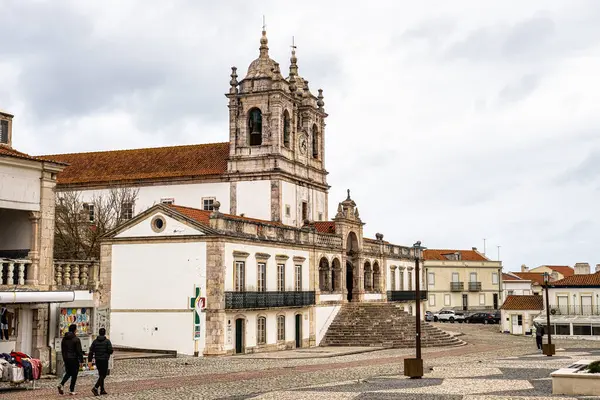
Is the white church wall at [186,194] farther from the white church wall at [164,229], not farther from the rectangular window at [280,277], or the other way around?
the white church wall at [164,229]

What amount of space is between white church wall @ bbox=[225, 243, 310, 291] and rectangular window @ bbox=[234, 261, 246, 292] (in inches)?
7.5

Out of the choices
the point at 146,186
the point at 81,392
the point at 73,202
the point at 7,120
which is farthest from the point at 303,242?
the point at 81,392

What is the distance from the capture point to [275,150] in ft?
148

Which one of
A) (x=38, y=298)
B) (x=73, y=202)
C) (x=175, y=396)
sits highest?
(x=73, y=202)

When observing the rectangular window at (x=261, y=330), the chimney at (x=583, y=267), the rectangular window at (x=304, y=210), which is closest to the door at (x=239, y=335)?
the rectangular window at (x=261, y=330)

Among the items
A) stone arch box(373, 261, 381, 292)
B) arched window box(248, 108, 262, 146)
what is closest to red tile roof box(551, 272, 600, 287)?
stone arch box(373, 261, 381, 292)

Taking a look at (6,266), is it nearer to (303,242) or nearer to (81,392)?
(81,392)

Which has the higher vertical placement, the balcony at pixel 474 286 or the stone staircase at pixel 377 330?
the balcony at pixel 474 286

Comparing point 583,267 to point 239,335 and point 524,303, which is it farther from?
point 239,335

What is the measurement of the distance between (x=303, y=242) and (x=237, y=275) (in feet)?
22.1

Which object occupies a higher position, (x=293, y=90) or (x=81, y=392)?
(x=293, y=90)

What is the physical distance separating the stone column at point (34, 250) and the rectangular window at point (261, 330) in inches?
553

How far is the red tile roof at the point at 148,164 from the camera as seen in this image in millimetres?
46375

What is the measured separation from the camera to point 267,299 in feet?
119
